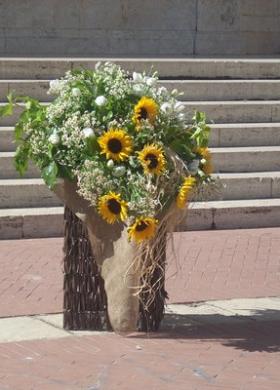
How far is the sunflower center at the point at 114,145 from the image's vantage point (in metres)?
6.20

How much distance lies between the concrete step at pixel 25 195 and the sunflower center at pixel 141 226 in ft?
12.4

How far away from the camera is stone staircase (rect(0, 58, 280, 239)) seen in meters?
9.80

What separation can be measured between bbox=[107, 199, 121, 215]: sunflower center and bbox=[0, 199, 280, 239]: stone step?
291 centimetres

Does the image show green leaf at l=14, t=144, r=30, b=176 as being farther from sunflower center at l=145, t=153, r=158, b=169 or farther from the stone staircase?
the stone staircase

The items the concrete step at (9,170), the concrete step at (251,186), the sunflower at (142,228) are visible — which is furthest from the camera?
the concrete step at (251,186)

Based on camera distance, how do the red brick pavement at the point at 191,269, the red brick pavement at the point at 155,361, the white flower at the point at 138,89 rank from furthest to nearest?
the red brick pavement at the point at 191,269, the white flower at the point at 138,89, the red brick pavement at the point at 155,361

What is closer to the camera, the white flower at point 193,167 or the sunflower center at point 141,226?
the sunflower center at point 141,226

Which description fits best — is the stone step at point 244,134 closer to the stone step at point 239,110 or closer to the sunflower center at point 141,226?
the stone step at point 239,110

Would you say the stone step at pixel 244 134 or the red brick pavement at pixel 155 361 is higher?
the stone step at pixel 244 134
